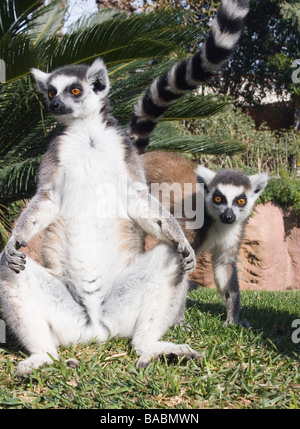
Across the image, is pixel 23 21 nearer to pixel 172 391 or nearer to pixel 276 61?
pixel 172 391

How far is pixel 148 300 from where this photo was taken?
2789mm

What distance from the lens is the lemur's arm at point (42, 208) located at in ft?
9.37

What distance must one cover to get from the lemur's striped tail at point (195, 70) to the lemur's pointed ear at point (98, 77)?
1.00m

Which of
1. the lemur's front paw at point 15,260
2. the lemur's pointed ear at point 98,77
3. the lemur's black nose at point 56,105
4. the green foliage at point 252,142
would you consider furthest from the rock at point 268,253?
the lemur's front paw at point 15,260

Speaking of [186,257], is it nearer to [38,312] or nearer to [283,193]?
[38,312]

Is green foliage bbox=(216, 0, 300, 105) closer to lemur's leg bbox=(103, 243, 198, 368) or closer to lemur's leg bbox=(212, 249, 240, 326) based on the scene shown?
lemur's leg bbox=(212, 249, 240, 326)

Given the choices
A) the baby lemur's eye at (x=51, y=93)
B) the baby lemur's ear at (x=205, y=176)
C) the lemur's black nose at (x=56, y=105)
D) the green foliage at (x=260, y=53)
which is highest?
the green foliage at (x=260, y=53)

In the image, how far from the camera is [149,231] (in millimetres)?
3043

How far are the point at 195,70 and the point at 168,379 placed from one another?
2.67 meters

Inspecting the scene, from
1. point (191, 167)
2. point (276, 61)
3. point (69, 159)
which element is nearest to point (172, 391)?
point (69, 159)

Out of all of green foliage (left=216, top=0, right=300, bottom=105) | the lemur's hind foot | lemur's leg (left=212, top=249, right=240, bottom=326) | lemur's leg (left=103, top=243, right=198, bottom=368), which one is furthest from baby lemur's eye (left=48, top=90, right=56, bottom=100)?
green foliage (left=216, top=0, right=300, bottom=105)

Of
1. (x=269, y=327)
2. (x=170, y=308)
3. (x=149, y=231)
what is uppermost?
(x=149, y=231)

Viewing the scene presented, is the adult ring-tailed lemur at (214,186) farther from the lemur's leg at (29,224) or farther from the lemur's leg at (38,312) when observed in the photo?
the lemur's leg at (29,224)

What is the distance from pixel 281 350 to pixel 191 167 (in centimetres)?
387
